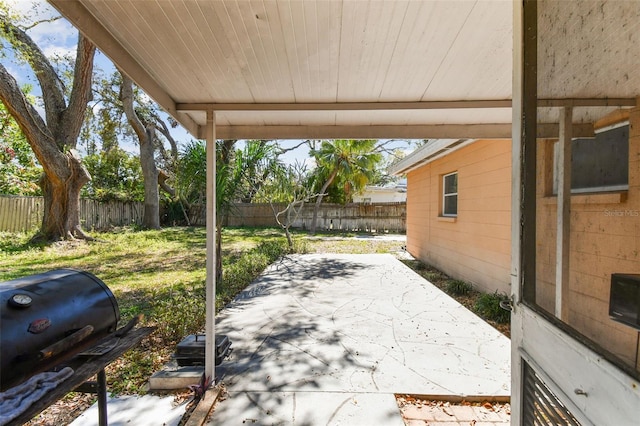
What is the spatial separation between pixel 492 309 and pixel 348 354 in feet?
7.67

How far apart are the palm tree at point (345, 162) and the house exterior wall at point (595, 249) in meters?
13.4

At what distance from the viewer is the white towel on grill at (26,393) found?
992 millimetres

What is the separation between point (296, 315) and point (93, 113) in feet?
60.3

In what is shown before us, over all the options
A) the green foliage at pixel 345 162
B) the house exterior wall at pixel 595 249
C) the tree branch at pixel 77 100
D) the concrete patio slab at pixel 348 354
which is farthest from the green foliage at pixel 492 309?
the tree branch at pixel 77 100

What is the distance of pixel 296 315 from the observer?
3.96 m

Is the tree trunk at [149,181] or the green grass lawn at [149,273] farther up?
the tree trunk at [149,181]

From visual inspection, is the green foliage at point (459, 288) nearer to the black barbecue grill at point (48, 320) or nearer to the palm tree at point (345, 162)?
the black barbecue grill at point (48, 320)

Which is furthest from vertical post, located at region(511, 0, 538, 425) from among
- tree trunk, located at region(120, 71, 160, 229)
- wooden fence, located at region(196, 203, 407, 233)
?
tree trunk, located at region(120, 71, 160, 229)

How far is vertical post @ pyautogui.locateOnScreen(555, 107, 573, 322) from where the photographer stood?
3.44 feet

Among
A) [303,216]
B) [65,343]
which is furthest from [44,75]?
[65,343]

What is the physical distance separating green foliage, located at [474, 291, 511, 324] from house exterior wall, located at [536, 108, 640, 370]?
3193 millimetres

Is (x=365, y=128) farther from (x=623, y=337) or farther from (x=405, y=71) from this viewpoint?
(x=623, y=337)

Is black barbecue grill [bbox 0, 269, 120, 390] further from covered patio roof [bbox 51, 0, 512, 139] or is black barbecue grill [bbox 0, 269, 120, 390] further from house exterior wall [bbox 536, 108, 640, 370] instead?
house exterior wall [bbox 536, 108, 640, 370]

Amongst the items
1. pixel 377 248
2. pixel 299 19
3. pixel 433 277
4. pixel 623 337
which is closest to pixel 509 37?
pixel 299 19
